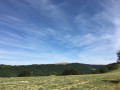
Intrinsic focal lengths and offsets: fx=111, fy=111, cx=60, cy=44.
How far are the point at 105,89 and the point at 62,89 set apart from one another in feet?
26.7

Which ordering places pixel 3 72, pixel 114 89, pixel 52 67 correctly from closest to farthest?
pixel 114 89 < pixel 3 72 < pixel 52 67

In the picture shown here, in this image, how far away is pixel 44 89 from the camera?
21641 millimetres

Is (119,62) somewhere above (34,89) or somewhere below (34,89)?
above

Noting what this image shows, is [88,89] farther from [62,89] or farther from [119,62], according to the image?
[119,62]

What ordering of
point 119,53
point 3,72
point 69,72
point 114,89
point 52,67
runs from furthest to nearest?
point 52,67 < point 3,72 < point 119,53 < point 69,72 < point 114,89

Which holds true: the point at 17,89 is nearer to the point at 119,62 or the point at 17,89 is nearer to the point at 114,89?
the point at 114,89

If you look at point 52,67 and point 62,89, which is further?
point 52,67

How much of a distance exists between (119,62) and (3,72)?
409 ft

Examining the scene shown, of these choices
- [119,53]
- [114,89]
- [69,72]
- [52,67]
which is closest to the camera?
[114,89]

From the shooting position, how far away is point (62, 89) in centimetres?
2156

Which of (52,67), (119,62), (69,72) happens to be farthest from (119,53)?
(52,67)

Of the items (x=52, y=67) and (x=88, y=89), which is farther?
(x=52, y=67)

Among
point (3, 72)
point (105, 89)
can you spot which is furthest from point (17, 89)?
point (3, 72)

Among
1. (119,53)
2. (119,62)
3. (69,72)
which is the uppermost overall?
(119,53)
